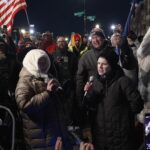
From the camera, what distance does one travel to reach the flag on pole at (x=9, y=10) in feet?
28.7

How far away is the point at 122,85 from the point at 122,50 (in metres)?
1.14

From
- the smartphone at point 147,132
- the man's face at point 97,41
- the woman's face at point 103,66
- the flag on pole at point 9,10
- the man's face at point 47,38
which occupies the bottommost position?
the smartphone at point 147,132

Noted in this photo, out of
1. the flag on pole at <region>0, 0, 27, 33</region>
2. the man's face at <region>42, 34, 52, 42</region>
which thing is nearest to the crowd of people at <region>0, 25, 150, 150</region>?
the flag on pole at <region>0, 0, 27, 33</region>

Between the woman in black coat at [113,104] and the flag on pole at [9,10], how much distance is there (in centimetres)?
311

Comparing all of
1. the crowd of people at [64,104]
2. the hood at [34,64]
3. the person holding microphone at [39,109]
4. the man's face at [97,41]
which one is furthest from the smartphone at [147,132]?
the man's face at [97,41]

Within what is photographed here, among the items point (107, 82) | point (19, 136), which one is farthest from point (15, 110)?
point (107, 82)

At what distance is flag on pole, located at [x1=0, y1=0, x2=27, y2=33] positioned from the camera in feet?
28.7

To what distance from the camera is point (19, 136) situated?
6254mm

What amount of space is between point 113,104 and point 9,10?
3652 mm

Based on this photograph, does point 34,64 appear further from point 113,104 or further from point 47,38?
point 47,38

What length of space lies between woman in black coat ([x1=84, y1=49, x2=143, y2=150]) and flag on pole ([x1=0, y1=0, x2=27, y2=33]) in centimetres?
311

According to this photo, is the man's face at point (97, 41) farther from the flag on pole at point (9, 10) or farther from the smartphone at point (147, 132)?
the smartphone at point (147, 132)

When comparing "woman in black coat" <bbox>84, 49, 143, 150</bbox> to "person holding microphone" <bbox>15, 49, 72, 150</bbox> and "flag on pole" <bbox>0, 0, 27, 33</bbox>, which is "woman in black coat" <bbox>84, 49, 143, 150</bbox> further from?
Result: "flag on pole" <bbox>0, 0, 27, 33</bbox>

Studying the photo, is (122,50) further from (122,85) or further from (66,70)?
(66,70)
